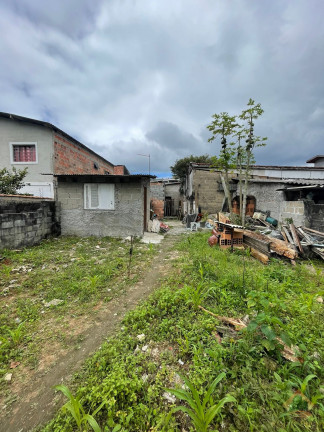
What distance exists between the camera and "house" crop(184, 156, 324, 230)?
7418 mm

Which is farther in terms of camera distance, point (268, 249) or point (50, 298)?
point (268, 249)

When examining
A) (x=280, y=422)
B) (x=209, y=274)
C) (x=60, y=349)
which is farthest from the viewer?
(x=209, y=274)

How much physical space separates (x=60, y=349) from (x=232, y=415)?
84.8 inches

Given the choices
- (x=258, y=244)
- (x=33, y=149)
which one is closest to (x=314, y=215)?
(x=258, y=244)

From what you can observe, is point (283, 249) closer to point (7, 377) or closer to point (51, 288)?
point (51, 288)

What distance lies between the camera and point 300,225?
752cm

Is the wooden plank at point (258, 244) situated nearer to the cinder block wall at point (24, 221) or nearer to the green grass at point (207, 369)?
the green grass at point (207, 369)

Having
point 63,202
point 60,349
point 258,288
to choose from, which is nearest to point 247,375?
point 258,288

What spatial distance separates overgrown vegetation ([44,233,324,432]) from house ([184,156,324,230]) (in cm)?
562

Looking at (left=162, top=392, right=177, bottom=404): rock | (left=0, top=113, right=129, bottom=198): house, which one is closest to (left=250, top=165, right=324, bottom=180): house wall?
(left=0, top=113, right=129, bottom=198): house

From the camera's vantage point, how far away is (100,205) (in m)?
8.55

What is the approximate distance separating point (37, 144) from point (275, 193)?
Result: 1385cm

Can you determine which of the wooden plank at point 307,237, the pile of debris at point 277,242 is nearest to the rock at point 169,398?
the pile of debris at point 277,242

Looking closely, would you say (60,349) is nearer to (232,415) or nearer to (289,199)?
(232,415)
